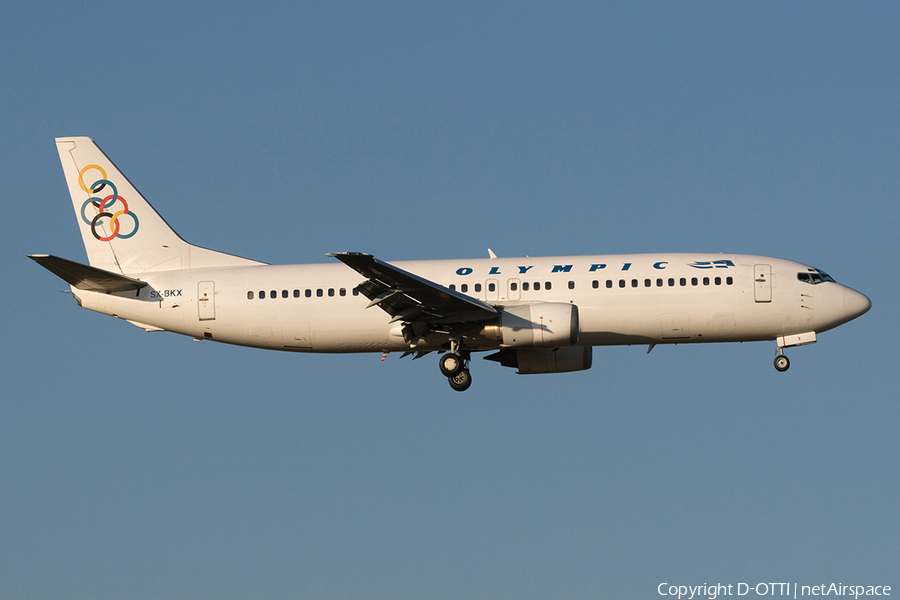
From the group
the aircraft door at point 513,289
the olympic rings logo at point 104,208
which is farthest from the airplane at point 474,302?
the olympic rings logo at point 104,208

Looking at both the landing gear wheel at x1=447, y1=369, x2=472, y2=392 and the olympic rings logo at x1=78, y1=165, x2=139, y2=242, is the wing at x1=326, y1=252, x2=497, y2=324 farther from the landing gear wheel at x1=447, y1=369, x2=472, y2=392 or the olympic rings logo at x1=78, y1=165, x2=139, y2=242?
the olympic rings logo at x1=78, y1=165, x2=139, y2=242

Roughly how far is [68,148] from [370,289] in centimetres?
1517

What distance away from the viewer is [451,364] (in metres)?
42.1

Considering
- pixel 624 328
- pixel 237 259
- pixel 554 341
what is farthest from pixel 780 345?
pixel 237 259

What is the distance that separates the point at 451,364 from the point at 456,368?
233 millimetres

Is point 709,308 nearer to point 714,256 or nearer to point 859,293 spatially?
point 714,256

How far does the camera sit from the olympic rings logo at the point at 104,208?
149ft

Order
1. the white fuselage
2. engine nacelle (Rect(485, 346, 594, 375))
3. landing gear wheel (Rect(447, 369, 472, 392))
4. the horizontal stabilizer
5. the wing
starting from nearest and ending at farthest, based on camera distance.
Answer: the wing → the white fuselage → the horizontal stabilizer → landing gear wheel (Rect(447, 369, 472, 392)) → engine nacelle (Rect(485, 346, 594, 375))

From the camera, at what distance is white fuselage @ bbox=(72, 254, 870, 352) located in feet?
133

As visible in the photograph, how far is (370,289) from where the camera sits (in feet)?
129

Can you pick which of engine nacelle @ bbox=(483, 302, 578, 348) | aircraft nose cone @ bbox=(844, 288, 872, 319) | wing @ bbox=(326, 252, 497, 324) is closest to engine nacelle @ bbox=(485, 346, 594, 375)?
engine nacelle @ bbox=(483, 302, 578, 348)

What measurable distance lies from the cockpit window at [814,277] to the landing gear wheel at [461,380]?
12248 mm

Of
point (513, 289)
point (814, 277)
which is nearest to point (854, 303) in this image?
point (814, 277)

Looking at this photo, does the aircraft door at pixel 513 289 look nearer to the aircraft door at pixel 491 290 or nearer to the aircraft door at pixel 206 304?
the aircraft door at pixel 491 290
